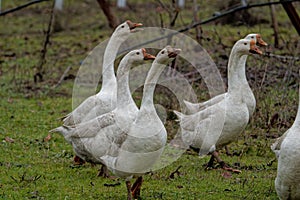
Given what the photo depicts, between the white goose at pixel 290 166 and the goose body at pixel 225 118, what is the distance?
2343 millimetres

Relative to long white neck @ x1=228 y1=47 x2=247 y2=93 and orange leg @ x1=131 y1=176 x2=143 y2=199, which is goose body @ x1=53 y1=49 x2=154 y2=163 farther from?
long white neck @ x1=228 y1=47 x2=247 y2=93

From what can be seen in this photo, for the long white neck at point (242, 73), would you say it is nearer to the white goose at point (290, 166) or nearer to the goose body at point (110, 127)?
the goose body at point (110, 127)

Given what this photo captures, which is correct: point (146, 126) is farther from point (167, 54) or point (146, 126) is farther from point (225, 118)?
point (225, 118)

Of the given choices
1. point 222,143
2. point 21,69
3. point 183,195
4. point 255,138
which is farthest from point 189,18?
point 183,195

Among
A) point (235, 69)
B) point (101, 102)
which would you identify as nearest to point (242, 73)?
point (235, 69)

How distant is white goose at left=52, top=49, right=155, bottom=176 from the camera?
22.3ft

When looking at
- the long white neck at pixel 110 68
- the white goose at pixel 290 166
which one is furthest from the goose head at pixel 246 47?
the white goose at pixel 290 166

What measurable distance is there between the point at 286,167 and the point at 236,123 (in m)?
2.47

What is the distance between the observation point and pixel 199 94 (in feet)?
40.4

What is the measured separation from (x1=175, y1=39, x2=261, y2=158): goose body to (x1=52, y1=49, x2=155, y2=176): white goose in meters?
1.59

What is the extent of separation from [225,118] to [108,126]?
2.02 meters

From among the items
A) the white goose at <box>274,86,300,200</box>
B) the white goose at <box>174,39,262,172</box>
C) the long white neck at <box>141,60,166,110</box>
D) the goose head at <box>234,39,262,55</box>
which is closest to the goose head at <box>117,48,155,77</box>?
the long white neck at <box>141,60,166,110</box>

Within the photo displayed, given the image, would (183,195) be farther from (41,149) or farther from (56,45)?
(56,45)

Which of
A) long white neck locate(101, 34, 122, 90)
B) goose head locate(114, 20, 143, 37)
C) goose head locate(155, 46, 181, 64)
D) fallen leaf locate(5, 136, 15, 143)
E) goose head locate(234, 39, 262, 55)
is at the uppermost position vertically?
goose head locate(155, 46, 181, 64)
